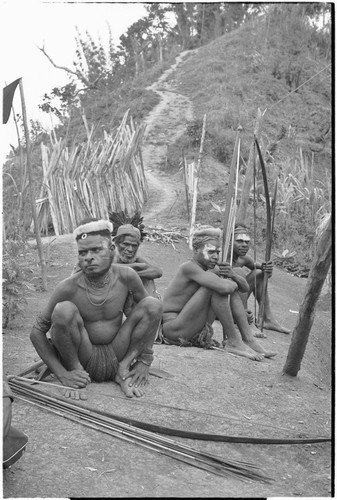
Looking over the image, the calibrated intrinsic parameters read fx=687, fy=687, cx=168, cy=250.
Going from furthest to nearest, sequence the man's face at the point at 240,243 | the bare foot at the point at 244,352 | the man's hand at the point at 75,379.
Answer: the man's face at the point at 240,243, the bare foot at the point at 244,352, the man's hand at the point at 75,379

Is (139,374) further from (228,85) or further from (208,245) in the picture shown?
(228,85)

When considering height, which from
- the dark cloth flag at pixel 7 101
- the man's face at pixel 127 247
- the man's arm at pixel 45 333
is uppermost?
the dark cloth flag at pixel 7 101

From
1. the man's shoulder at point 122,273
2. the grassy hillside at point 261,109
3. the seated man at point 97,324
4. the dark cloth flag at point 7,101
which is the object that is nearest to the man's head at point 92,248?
the seated man at point 97,324

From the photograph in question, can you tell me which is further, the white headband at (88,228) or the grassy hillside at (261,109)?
the grassy hillside at (261,109)

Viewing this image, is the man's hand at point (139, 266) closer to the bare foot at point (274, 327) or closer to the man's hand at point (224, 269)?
the man's hand at point (224, 269)

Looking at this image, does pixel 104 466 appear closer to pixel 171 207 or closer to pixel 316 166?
pixel 171 207

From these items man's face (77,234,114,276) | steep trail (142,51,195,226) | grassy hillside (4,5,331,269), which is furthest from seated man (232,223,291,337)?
steep trail (142,51,195,226)

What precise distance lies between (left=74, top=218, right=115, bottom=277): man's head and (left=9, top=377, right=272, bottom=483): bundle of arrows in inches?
33.5

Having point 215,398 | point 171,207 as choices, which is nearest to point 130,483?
point 215,398

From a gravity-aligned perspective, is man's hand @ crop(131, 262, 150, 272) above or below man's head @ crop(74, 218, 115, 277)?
below

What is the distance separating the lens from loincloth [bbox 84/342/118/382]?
15.4 ft

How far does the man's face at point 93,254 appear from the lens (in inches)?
177

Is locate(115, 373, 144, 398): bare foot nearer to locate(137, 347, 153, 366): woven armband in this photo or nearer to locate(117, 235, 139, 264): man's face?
locate(137, 347, 153, 366): woven armband

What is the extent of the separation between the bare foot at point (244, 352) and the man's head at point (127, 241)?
4.00 ft
